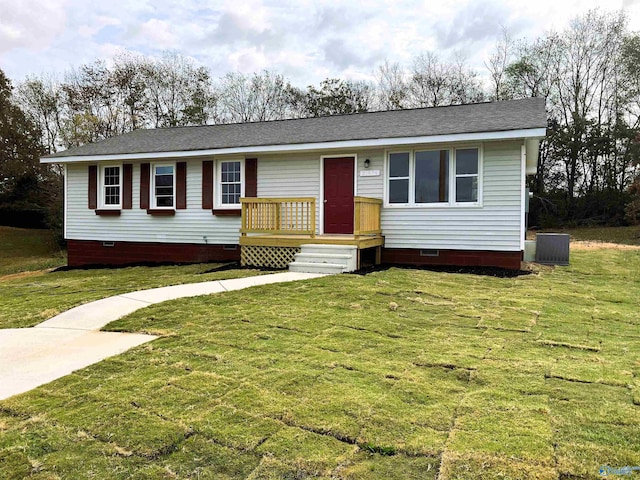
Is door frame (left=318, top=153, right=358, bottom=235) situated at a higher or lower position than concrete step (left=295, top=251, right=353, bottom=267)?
higher

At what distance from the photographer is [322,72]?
29.1 m

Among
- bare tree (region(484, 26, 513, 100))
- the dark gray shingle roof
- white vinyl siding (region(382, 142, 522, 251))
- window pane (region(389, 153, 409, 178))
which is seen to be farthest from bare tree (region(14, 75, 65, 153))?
bare tree (region(484, 26, 513, 100))

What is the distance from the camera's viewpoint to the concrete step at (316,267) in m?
8.59

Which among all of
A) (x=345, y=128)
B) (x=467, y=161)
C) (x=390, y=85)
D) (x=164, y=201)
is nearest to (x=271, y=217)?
(x=345, y=128)

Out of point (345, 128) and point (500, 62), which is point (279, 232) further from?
point (500, 62)

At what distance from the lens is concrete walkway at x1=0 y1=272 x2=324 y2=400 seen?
353 cm

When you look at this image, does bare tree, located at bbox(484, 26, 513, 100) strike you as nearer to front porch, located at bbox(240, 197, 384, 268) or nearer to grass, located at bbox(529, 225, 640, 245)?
grass, located at bbox(529, 225, 640, 245)

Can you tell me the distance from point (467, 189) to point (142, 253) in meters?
8.54

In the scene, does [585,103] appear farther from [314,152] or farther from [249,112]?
[314,152]

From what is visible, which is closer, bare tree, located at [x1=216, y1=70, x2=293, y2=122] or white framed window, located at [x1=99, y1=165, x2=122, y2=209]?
white framed window, located at [x1=99, y1=165, x2=122, y2=209]

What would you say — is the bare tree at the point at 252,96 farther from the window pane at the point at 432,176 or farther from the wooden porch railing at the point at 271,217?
the window pane at the point at 432,176

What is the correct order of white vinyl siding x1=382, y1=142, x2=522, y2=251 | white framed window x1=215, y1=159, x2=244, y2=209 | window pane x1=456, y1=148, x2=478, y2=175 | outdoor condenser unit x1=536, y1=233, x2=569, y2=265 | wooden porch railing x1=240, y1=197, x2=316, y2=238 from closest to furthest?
white vinyl siding x1=382, y1=142, x2=522, y2=251 → window pane x1=456, y1=148, x2=478, y2=175 → wooden porch railing x1=240, y1=197, x2=316, y2=238 → outdoor condenser unit x1=536, y1=233, x2=569, y2=265 → white framed window x1=215, y1=159, x2=244, y2=209

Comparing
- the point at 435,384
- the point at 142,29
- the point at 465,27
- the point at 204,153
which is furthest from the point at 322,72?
the point at 435,384

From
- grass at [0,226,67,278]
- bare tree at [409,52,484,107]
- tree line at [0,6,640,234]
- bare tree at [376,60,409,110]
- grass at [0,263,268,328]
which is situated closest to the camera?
grass at [0,263,268,328]
